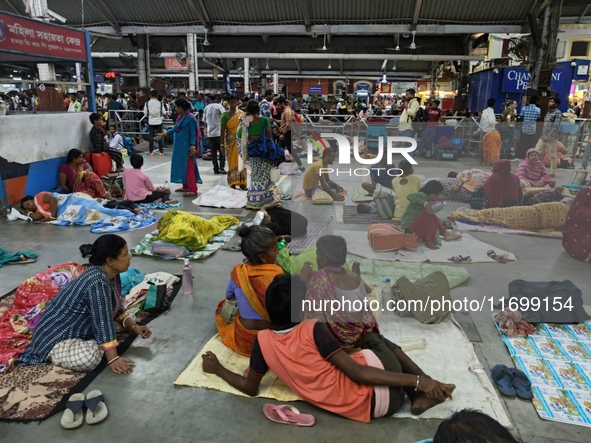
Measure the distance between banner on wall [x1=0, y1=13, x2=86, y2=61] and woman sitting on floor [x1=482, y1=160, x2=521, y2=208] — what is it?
6739mm

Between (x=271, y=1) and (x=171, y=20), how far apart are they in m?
3.69

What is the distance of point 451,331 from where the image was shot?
3477 millimetres

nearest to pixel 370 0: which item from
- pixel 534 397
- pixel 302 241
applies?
pixel 302 241

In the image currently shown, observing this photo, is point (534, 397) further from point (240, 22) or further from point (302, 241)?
point (240, 22)

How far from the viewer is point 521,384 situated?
9.18 feet

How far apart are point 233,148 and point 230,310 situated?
5448 mm

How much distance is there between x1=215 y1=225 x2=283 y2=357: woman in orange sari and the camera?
119 inches

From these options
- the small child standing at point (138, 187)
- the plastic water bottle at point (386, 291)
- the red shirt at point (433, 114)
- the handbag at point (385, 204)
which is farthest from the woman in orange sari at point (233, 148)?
the red shirt at point (433, 114)

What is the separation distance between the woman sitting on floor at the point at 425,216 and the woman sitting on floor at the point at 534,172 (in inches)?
92.8

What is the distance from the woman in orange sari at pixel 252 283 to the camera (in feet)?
9.89
